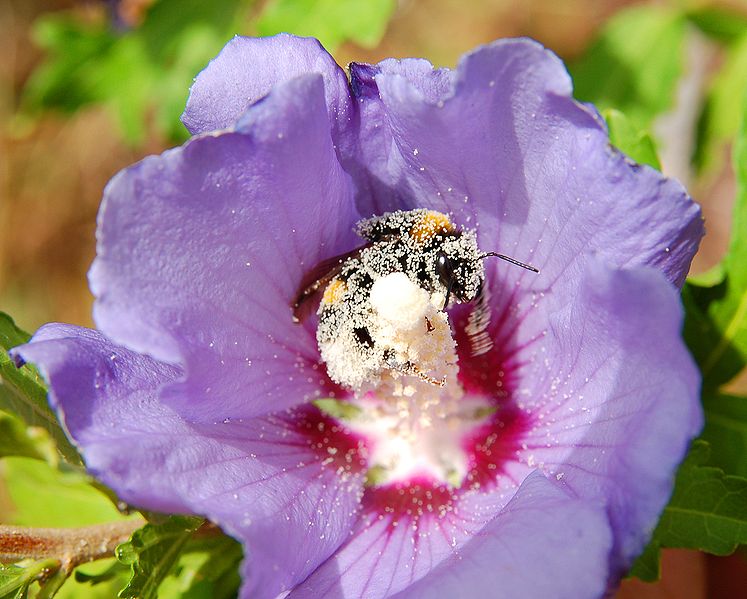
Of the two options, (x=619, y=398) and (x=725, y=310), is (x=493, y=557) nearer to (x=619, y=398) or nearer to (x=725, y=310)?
(x=619, y=398)

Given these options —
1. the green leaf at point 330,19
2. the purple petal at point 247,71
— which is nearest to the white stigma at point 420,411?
the purple petal at point 247,71

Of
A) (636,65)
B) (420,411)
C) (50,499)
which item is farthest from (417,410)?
(636,65)

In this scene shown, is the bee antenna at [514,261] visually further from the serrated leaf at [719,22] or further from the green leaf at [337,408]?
the serrated leaf at [719,22]

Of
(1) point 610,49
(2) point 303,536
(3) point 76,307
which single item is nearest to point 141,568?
Result: (2) point 303,536

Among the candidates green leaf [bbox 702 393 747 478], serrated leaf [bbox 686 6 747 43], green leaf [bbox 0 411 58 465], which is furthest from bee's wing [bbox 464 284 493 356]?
serrated leaf [bbox 686 6 747 43]

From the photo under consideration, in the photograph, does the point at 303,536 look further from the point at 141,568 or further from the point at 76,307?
the point at 76,307

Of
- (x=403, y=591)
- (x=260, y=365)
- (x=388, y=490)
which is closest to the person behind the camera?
(x=403, y=591)
